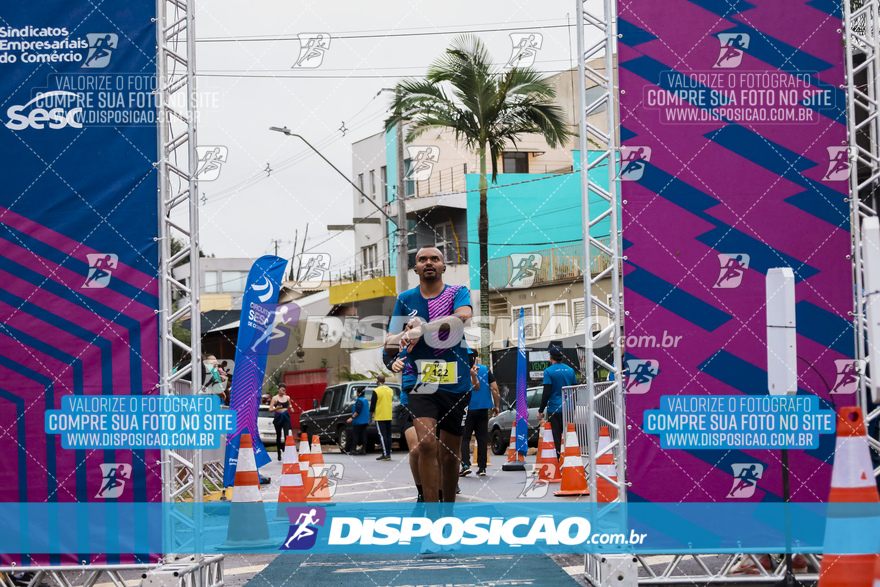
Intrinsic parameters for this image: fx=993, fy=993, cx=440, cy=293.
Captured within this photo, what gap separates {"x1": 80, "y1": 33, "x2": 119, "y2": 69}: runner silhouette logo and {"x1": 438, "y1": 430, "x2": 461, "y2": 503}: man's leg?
3.26 metres

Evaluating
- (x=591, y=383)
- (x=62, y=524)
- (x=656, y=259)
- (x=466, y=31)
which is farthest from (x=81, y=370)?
(x=466, y=31)

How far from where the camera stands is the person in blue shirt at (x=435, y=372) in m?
6.78

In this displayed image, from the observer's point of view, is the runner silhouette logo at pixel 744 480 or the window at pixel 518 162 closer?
the runner silhouette logo at pixel 744 480

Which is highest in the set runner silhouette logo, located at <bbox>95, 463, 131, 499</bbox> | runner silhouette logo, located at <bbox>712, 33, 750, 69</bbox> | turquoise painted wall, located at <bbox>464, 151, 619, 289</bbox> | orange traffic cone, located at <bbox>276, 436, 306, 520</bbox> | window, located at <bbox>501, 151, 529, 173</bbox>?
window, located at <bbox>501, 151, 529, 173</bbox>

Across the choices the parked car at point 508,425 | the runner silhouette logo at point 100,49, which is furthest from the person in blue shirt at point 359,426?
the runner silhouette logo at point 100,49

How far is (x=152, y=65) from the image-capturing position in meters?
5.95

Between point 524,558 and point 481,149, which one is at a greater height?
point 481,149

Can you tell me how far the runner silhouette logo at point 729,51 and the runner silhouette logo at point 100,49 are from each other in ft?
12.1

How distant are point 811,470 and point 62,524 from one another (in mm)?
4532

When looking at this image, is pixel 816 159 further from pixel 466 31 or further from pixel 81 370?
pixel 466 31

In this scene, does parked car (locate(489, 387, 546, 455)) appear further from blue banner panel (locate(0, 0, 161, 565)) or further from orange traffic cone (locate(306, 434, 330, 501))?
blue banner panel (locate(0, 0, 161, 565))

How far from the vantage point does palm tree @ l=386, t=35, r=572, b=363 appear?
23.5 m

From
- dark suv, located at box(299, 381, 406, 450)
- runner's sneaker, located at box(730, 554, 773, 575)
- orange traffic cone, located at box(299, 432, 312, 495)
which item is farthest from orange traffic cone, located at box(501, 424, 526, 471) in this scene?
runner's sneaker, located at box(730, 554, 773, 575)

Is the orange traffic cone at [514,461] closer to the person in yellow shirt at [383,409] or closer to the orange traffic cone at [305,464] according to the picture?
the person in yellow shirt at [383,409]
